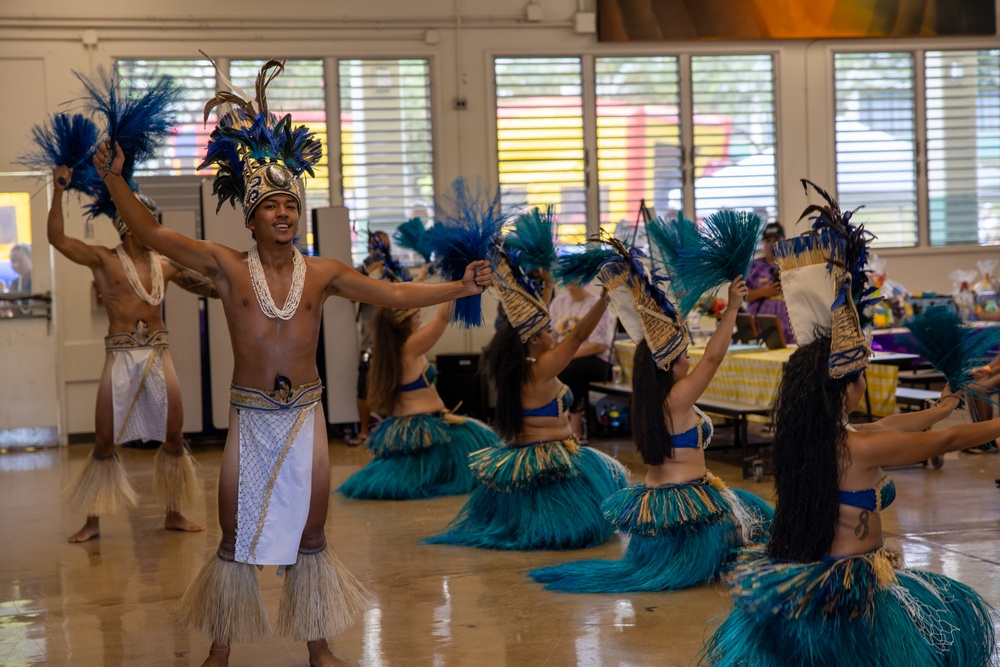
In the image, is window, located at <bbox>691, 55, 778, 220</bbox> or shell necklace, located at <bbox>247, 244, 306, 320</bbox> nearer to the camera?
shell necklace, located at <bbox>247, 244, 306, 320</bbox>

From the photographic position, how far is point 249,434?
3004mm

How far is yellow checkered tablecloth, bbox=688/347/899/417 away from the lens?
5.86 m

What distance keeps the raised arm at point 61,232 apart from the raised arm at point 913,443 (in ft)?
11.7

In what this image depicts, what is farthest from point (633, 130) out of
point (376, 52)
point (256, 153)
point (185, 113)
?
point (256, 153)

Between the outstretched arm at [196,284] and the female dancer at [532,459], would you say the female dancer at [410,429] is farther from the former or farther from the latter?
the outstretched arm at [196,284]

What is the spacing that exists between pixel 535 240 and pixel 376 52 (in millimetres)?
5086

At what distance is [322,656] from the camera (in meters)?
3.03

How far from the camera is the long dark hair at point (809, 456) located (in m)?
2.47

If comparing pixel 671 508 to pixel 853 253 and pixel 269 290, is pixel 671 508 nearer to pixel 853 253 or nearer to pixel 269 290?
pixel 853 253

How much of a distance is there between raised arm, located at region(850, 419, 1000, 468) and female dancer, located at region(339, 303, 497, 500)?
334 centimetres

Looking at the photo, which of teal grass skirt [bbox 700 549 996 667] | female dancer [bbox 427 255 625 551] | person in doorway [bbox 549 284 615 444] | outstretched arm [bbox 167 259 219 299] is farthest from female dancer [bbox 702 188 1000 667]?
person in doorway [bbox 549 284 615 444]

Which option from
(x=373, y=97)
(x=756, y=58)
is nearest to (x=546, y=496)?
(x=373, y=97)

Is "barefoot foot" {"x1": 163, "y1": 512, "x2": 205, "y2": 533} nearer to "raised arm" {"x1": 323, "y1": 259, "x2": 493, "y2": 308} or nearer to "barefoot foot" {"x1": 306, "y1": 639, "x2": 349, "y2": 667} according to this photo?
"barefoot foot" {"x1": 306, "y1": 639, "x2": 349, "y2": 667}

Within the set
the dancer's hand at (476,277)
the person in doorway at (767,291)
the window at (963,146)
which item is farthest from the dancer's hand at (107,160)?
the window at (963,146)
